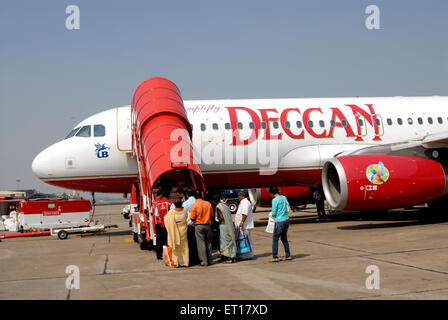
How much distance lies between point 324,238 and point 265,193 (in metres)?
8.10

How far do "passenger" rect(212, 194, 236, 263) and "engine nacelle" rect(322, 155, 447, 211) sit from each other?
5.19 meters

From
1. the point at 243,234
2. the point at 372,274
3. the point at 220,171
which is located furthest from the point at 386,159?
the point at 372,274

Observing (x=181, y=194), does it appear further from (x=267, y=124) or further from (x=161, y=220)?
(x=267, y=124)

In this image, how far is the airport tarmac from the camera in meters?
6.52

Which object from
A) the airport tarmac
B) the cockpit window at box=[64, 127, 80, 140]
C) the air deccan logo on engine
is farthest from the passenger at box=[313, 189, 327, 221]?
the cockpit window at box=[64, 127, 80, 140]

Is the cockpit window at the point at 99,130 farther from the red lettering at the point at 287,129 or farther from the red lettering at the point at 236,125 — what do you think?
the red lettering at the point at 287,129

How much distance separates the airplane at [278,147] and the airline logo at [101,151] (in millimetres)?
31

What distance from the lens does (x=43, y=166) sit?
49.4ft

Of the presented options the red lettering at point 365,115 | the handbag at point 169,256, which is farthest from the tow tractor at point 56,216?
the red lettering at point 365,115

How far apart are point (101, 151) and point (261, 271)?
28.3 feet

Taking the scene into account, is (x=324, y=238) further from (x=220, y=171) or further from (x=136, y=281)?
(x=136, y=281)

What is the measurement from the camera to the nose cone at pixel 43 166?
15.0 metres

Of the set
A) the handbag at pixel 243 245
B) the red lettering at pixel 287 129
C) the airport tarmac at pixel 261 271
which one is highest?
the red lettering at pixel 287 129

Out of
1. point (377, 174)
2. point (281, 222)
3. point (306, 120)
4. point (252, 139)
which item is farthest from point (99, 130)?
point (377, 174)
